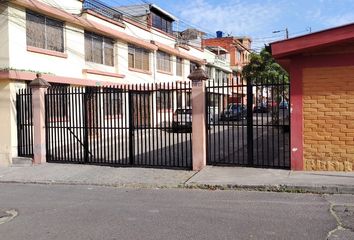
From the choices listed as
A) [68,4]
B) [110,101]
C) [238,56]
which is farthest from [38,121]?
[238,56]

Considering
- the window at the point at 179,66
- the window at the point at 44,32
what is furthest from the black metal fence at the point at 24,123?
the window at the point at 179,66

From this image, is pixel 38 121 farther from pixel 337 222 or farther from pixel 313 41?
pixel 337 222

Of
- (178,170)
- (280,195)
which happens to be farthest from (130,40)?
(280,195)

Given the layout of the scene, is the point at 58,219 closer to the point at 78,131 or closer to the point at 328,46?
the point at 328,46

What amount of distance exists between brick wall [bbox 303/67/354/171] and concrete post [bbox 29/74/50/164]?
8221 mm

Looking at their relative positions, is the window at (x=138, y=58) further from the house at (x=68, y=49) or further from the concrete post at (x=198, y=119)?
the concrete post at (x=198, y=119)

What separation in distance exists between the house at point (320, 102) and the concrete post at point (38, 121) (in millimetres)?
7655

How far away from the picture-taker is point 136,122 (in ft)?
46.7

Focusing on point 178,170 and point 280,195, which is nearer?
point 280,195

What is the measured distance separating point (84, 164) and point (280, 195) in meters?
7.05

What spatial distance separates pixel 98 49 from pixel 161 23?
14661 mm

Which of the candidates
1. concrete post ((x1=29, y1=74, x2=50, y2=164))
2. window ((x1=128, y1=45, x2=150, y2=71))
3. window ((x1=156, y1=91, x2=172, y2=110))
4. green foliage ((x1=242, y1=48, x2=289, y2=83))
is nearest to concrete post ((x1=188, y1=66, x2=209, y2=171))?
window ((x1=156, y1=91, x2=172, y2=110))

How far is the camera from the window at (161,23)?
114 feet

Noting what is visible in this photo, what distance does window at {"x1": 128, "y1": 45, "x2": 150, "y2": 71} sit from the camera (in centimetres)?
2603
